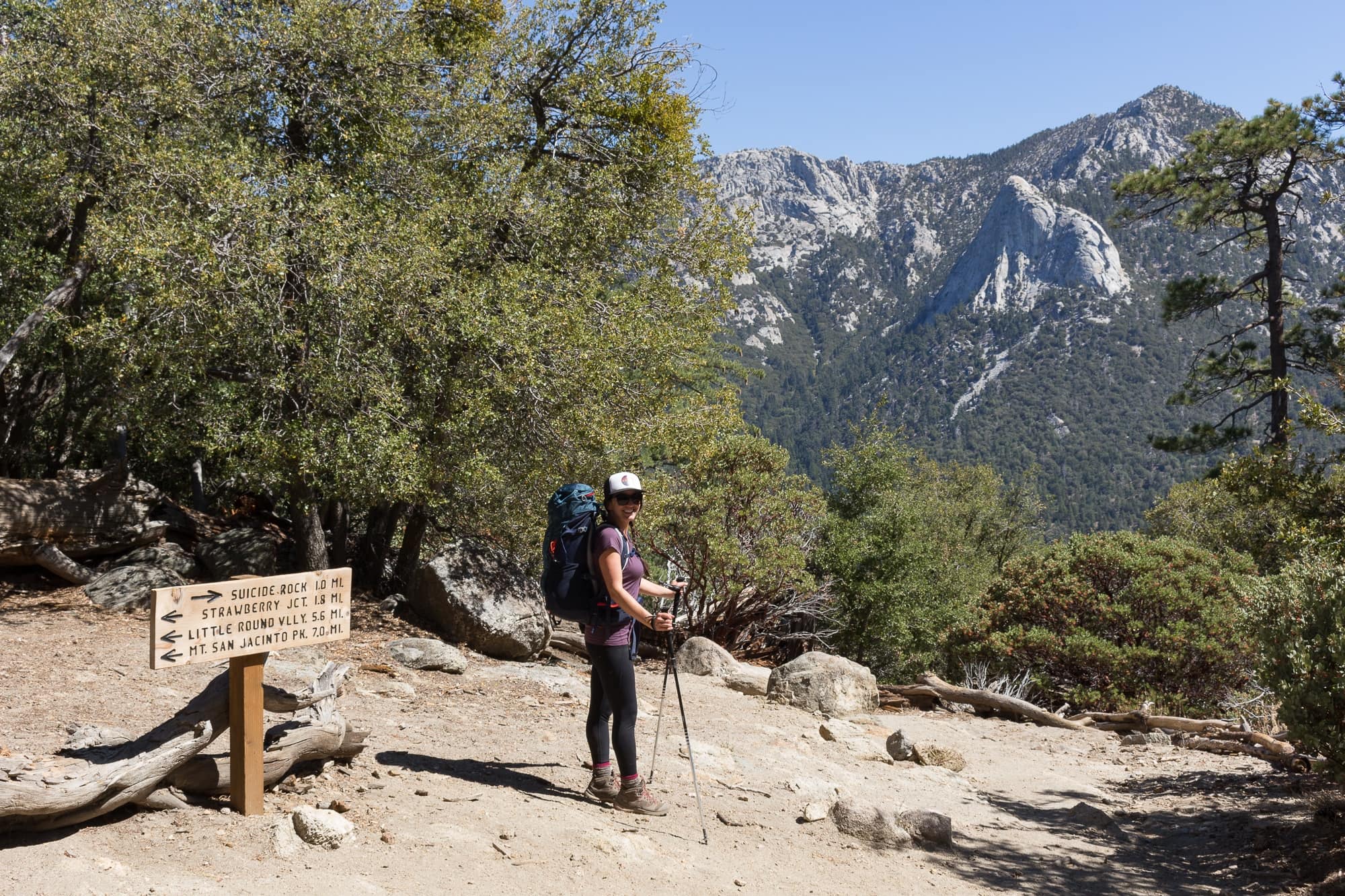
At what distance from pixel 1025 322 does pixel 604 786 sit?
151 metres

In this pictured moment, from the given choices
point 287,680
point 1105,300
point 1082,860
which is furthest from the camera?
point 1105,300

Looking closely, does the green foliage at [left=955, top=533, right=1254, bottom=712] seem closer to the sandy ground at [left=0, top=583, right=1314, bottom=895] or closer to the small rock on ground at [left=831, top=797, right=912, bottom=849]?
the sandy ground at [left=0, top=583, right=1314, bottom=895]

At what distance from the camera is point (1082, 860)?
20.4 ft

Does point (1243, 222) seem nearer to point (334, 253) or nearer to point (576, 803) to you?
point (334, 253)

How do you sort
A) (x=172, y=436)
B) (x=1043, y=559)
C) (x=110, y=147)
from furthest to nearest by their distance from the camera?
(x=1043, y=559) < (x=172, y=436) < (x=110, y=147)

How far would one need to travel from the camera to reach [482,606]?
10367 mm

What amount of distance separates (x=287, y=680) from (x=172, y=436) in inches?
214

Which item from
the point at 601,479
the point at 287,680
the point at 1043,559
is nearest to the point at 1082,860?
the point at 287,680

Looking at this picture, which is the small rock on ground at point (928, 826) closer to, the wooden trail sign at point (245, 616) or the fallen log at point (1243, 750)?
the fallen log at point (1243, 750)

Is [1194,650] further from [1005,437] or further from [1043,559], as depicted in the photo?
[1005,437]

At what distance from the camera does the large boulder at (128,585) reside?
954 centimetres

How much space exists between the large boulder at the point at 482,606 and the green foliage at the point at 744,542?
225cm

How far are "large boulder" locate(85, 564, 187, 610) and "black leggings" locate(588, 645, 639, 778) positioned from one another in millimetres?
6329

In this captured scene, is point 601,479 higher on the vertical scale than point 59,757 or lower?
higher
